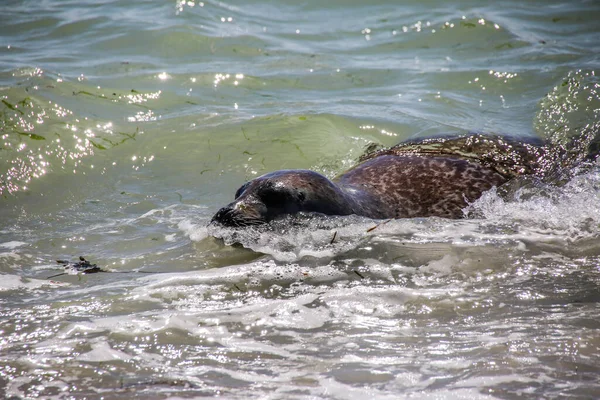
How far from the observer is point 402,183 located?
6027 mm

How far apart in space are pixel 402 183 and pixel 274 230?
170 cm

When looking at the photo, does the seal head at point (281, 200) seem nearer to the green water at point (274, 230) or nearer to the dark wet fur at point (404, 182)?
the dark wet fur at point (404, 182)

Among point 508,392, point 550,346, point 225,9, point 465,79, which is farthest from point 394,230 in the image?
point 225,9

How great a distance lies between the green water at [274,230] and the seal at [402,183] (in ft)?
0.67

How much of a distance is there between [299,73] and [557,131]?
3939 millimetres

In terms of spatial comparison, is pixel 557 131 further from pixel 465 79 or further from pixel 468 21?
pixel 468 21

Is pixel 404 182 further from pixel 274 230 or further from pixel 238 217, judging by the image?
pixel 238 217

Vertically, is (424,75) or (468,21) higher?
(468,21)

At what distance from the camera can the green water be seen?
3.01m

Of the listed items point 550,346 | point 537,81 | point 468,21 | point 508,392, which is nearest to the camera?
point 508,392

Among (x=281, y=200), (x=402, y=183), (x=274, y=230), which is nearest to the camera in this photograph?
(x=274, y=230)

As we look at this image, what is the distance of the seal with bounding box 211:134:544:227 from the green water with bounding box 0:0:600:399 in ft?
0.67

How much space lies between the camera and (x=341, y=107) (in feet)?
28.7

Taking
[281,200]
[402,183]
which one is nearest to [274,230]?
[281,200]
